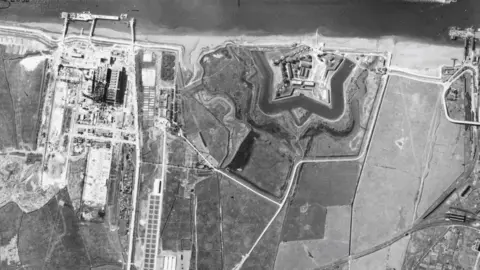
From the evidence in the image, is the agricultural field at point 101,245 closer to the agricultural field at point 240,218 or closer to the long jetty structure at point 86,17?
the agricultural field at point 240,218

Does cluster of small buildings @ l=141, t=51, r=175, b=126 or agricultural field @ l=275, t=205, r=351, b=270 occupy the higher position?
cluster of small buildings @ l=141, t=51, r=175, b=126

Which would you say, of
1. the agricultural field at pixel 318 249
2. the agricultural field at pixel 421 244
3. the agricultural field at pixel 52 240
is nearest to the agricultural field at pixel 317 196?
the agricultural field at pixel 318 249

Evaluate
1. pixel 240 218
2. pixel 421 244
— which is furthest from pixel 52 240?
pixel 421 244

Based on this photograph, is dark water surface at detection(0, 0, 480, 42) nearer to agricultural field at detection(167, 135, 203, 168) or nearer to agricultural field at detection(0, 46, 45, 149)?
agricultural field at detection(0, 46, 45, 149)

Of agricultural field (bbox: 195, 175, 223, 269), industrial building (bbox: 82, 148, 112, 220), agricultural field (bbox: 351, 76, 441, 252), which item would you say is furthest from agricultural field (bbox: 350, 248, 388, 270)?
industrial building (bbox: 82, 148, 112, 220)

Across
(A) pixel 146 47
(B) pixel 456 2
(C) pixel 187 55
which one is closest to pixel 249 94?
(C) pixel 187 55

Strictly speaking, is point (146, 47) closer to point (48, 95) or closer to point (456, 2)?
point (48, 95)
